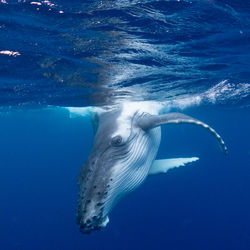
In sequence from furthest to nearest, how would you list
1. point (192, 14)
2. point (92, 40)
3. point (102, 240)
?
point (102, 240)
point (92, 40)
point (192, 14)

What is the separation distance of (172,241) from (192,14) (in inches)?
1376

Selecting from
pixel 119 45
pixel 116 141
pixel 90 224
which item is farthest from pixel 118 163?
pixel 119 45

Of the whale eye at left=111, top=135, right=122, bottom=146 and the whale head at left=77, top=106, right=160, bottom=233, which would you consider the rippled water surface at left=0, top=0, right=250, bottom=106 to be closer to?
the whale head at left=77, top=106, right=160, bottom=233

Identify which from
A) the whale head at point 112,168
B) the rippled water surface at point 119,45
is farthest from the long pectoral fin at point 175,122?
the rippled water surface at point 119,45

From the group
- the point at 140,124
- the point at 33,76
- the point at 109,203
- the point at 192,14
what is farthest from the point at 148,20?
the point at 33,76

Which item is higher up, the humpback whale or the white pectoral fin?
the humpback whale

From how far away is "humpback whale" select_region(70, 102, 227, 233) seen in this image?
5246 mm

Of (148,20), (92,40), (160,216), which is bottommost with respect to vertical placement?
(160,216)

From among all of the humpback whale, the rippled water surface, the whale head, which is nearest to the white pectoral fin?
the humpback whale

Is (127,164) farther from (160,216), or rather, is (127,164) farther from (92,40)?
(160,216)

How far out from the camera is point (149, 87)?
15.2 m

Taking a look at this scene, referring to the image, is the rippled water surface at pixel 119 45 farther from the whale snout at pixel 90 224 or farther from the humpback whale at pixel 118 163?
the whale snout at pixel 90 224

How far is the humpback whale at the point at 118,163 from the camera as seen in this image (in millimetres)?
5246

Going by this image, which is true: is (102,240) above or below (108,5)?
below
